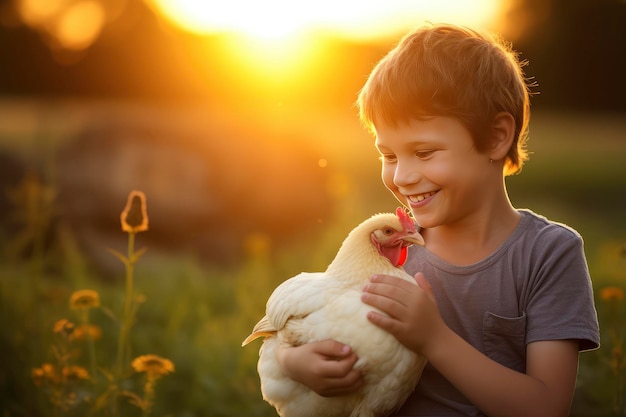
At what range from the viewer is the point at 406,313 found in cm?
165

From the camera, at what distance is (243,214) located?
16.0 ft

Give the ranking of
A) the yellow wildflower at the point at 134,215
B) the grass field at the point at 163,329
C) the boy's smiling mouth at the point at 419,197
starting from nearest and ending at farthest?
the boy's smiling mouth at the point at 419,197, the yellow wildflower at the point at 134,215, the grass field at the point at 163,329

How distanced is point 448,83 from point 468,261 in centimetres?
50

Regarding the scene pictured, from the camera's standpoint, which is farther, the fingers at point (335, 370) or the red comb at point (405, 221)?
the red comb at point (405, 221)

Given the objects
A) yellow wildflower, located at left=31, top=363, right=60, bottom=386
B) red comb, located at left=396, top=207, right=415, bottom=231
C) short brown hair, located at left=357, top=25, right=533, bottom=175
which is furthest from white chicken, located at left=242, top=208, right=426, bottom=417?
yellow wildflower, located at left=31, top=363, right=60, bottom=386

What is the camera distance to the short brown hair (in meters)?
1.81

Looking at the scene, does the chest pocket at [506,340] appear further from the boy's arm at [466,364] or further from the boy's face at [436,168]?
the boy's face at [436,168]

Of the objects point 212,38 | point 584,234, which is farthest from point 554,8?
point 212,38

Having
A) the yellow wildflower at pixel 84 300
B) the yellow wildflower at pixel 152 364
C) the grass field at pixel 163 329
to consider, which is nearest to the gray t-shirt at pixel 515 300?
the grass field at pixel 163 329

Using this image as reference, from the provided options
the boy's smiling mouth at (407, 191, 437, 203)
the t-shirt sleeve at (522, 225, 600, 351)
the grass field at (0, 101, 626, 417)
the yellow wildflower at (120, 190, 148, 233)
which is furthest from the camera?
the grass field at (0, 101, 626, 417)

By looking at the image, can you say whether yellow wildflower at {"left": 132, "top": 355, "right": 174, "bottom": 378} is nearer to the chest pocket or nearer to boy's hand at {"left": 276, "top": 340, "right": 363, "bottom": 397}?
boy's hand at {"left": 276, "top": 340, "right": 363, "bottom": 397}

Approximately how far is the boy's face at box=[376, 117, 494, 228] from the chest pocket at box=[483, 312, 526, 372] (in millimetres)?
298

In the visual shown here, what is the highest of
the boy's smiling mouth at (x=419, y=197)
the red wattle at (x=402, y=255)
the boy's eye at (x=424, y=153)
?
the boy's eye at (x=424, y=153)

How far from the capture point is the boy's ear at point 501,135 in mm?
1882
